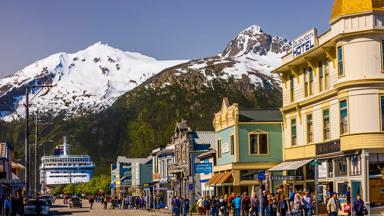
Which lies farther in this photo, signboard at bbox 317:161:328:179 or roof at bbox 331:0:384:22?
signboard at bbox 317:161:328:179

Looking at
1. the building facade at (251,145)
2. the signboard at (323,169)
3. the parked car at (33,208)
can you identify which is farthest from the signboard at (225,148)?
the signboard at (323,169)

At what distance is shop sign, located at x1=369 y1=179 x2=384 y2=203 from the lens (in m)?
42.2

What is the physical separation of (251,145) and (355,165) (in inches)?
799

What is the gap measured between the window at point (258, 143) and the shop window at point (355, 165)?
61.4 ft

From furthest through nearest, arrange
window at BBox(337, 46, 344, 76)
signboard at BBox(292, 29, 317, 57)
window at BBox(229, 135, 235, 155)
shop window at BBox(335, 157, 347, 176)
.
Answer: window at BBox(229, 135, 235, 155) < signboard at BBox(292, 29, 317, 57) < shop window at BBox(335, 157, 347, 176) < window at BBox(337, 46, 344, 76)

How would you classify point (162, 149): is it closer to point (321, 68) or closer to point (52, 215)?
point (52, 215)

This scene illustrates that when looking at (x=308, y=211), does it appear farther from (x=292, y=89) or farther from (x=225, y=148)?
(x=225, y=148)

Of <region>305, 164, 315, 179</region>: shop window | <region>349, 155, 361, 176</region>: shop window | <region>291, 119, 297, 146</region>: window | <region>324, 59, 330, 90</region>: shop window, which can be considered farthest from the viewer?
<region>291, 119, 297, 146</region>: window

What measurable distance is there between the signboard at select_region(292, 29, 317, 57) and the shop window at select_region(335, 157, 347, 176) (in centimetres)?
765

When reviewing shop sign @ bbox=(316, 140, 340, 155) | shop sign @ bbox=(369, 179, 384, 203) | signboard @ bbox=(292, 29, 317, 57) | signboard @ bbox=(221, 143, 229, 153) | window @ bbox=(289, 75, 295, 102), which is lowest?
shop sign @ bbox=(369, 179, 384, 203)

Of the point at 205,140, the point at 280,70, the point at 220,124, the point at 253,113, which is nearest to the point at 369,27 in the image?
the point at 280,70

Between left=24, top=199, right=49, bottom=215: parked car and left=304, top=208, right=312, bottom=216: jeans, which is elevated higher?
left=304, top=208, right=312, bottom=216: jeans

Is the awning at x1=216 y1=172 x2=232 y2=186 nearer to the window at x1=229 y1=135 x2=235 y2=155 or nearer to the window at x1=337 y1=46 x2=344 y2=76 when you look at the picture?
the window at x1=229 y1=135 x2=235 y2=155

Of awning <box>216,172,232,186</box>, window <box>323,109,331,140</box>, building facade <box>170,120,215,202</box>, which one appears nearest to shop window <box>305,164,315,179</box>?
window <box>323,109,331,140</box>
